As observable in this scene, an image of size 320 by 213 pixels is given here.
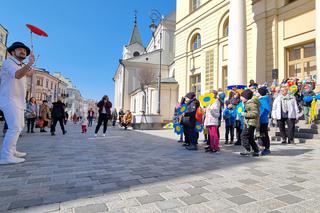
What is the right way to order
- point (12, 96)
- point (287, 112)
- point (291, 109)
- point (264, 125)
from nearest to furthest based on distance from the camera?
point (12, 96) < point (264, 125) < point (291, 109) < point (287, 112)

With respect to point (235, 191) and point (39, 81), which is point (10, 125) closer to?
point (235, 191)

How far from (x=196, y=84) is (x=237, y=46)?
810 cm

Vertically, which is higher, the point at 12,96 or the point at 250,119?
the point at 12,96

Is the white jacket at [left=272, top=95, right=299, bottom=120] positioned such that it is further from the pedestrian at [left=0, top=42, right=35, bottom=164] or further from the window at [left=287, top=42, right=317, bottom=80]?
the pedestrian at [left=0, top=42, right=35, bottom=164]

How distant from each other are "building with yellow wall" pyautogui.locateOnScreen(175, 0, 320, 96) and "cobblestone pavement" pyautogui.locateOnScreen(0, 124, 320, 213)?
→ 9.36 m

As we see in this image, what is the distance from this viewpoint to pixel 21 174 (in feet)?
10.8

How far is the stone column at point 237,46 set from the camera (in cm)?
1240

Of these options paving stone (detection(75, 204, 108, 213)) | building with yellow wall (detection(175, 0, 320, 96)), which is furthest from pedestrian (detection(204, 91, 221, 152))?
building with yellow wall (detection(175, 0, 320, 96))

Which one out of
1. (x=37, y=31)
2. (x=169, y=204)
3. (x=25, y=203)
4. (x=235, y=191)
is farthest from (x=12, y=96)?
(x=235, y=191)

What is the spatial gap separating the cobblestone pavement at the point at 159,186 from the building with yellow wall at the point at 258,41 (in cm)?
936

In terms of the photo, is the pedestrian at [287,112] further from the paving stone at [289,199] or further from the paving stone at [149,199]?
the paving stone at [149,199]

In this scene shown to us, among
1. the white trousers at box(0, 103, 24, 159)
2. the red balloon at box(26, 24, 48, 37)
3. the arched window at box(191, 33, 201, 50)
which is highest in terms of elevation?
the arched window at box(191, 33, 201, 50)

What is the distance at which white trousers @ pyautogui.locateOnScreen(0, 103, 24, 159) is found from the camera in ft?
12.7

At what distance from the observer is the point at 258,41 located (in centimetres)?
1351
